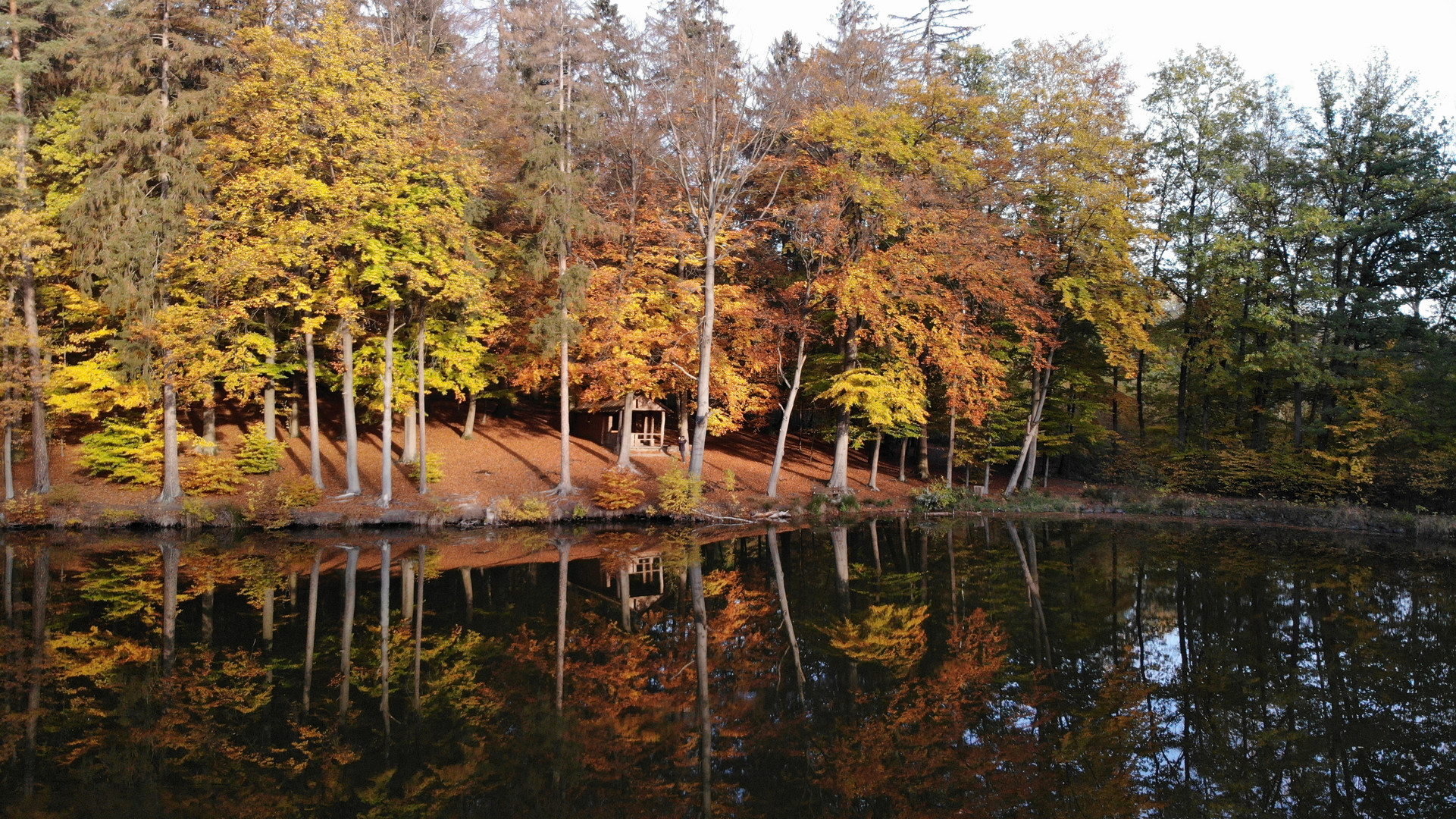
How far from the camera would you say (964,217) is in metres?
23.5

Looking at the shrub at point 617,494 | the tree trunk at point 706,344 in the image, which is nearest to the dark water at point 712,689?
the shrub at point 617,494

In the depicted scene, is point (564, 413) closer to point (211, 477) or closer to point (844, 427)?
point (211, 477)

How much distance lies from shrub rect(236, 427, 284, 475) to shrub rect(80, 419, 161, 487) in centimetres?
180

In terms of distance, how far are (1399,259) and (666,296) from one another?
22367mm

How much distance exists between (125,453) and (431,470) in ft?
22.9

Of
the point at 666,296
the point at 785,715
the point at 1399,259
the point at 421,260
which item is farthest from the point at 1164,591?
the point at 1399,259

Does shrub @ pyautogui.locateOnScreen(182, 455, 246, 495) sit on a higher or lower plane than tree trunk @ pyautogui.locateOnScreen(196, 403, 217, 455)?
lower

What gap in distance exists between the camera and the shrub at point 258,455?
21.1 metres

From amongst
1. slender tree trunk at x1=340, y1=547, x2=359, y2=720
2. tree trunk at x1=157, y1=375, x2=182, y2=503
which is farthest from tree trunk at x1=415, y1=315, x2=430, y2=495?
tree trunk at x1=157, y1=375, x2=182, y2=503

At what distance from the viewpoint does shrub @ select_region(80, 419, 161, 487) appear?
66.1ft

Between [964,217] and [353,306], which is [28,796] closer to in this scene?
[353,306]

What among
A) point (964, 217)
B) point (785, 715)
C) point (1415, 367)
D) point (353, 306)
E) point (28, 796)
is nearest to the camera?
point (28, 796)

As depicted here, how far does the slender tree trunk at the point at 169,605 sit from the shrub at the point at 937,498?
18.5 m

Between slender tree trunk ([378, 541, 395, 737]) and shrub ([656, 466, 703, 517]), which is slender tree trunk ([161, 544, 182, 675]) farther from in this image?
shrub ([656, 466, 703, 517])
